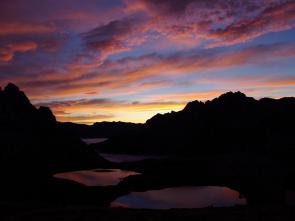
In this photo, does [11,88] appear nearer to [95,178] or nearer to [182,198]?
[95,178]

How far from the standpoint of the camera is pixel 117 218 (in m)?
20.0

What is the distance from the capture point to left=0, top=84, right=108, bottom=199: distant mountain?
67944mm

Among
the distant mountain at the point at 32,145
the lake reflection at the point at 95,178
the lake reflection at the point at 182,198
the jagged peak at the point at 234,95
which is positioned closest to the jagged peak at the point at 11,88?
the distant mountain at the point at 32,145

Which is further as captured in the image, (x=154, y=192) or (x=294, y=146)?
(x=294, y=146)

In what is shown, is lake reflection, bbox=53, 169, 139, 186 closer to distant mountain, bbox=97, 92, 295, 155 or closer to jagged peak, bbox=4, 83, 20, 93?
jagged peak, bbox=4, 83, 20, 93

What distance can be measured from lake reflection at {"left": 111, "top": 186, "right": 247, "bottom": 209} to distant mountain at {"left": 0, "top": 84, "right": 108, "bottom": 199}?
17.7 meters

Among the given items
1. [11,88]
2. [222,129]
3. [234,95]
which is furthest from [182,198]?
[234,95]

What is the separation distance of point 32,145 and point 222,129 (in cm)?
9076

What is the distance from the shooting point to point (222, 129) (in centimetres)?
15225

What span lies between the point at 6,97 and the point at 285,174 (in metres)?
77.3

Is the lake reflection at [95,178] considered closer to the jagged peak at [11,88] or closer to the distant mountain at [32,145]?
the distant mountain at [32,145]

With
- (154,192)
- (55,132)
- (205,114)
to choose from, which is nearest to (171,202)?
(154,192)

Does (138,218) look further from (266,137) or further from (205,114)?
(205,114)

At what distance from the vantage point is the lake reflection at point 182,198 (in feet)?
159
